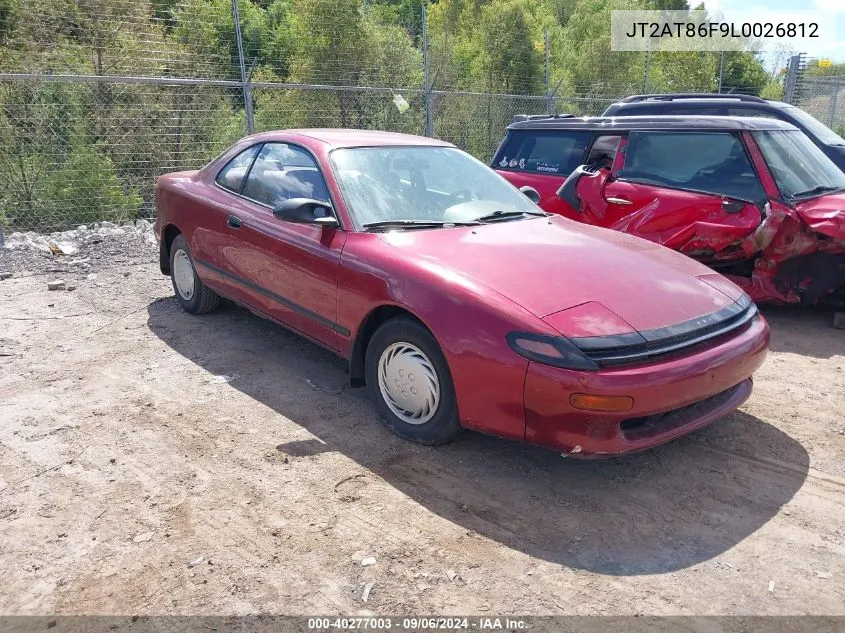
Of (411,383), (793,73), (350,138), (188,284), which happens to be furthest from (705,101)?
(793,73)

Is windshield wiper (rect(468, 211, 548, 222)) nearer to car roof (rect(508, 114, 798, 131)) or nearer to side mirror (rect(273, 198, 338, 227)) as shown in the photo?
side mirror (rect(273, 198, 338, 227))

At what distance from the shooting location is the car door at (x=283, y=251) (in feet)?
13.5

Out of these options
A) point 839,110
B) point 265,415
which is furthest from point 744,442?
point 839,110

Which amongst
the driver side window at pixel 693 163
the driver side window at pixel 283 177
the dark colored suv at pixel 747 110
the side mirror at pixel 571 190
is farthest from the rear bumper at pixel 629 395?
the dark colored suv at pixel 747 110

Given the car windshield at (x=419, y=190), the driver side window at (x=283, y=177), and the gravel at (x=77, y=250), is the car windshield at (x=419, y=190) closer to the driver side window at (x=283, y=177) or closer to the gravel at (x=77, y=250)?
the driver side window at (x=283, y=177)

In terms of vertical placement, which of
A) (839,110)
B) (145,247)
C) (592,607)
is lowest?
(592,607)

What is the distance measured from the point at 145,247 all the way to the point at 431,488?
626 centimetres

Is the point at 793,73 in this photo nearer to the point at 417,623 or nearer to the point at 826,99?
the point at 826,99

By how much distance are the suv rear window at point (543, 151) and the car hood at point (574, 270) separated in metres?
2.78

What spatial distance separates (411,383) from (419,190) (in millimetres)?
1391

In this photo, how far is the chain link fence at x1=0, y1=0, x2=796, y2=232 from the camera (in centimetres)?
935

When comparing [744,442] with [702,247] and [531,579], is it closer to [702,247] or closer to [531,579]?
[531,579]

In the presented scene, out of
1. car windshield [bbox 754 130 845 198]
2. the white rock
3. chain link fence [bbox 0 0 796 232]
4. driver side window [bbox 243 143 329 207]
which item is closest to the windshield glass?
car windshield [bbox 754 130 845 198]

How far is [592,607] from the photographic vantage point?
2523 mm
